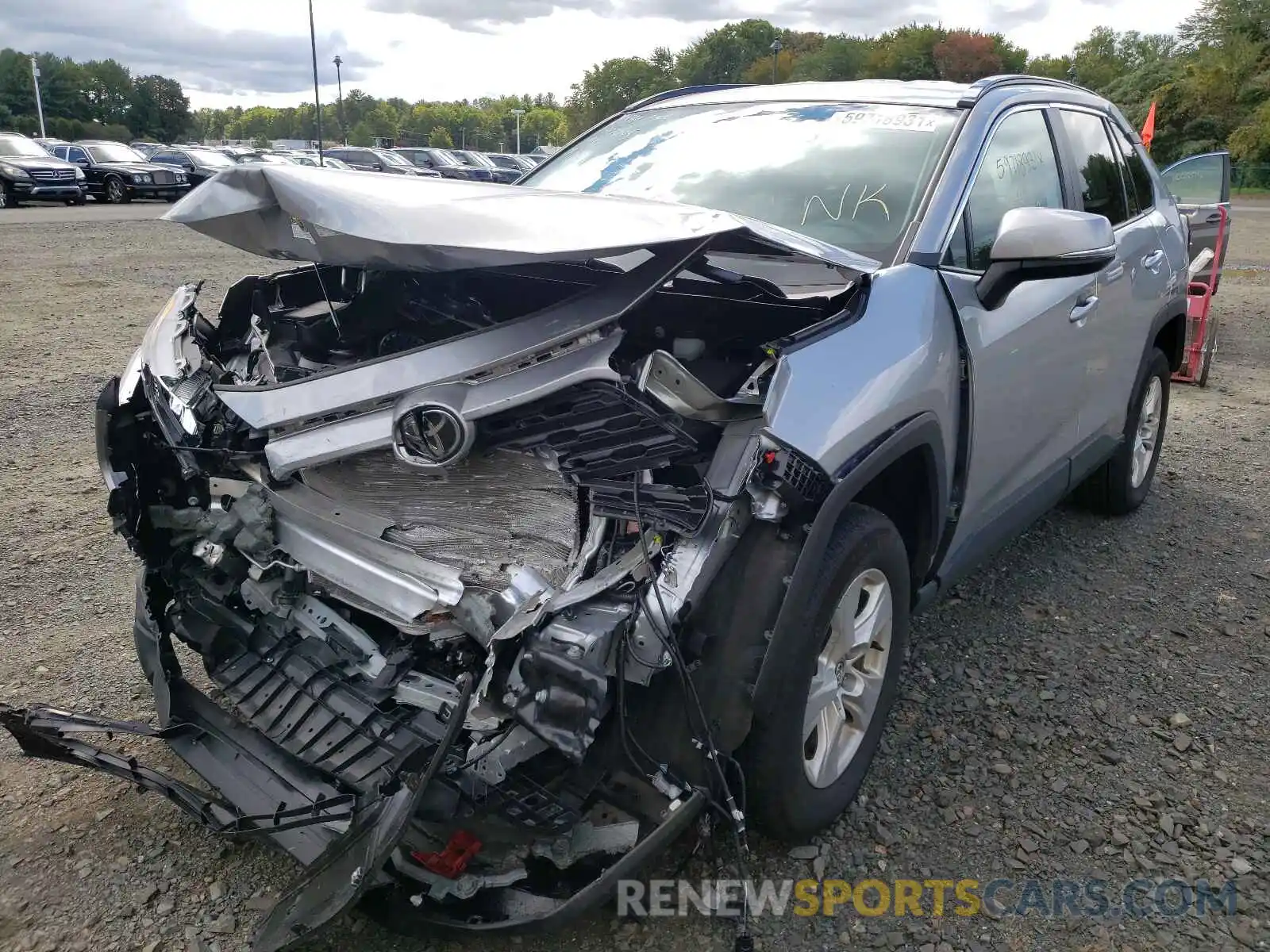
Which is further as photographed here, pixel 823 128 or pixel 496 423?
pixel 823 128

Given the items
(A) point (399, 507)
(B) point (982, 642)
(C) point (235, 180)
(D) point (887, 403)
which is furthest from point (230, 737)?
(B) point (982, 642)

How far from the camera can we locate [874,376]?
7.55 ft

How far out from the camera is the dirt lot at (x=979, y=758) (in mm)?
2271

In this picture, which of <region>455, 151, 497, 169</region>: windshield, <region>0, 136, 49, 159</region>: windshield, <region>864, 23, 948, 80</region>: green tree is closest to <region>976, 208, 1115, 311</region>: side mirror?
<region>0, 136, 49, 159</region>: windshield

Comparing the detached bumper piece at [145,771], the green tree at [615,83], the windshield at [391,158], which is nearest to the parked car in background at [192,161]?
the windshield at [391,158]

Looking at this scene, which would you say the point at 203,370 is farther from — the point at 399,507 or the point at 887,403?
the point at 887,403

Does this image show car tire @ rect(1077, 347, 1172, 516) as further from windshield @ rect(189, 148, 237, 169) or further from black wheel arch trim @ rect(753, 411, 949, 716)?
windshield @ rect(189, 148, 237, 169)

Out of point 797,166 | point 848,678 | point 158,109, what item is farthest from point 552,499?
point 158,109

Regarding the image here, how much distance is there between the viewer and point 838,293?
2.50 m

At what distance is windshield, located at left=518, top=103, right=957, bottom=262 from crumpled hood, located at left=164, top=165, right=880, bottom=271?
1.63ft

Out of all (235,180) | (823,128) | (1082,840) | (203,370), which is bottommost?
(1082,840)

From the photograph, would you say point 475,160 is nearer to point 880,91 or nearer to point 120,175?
point 120,175

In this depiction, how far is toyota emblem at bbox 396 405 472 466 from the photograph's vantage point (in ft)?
6.70

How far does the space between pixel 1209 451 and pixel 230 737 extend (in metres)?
5.76
